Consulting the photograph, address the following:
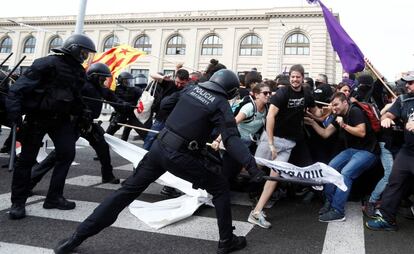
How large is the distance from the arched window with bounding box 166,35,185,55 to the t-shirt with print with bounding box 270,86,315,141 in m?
42.4

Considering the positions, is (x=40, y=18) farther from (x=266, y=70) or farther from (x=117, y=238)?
(x=117, y=238)

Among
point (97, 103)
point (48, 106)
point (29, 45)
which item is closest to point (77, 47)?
point (48, 106)

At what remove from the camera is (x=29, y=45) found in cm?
5353

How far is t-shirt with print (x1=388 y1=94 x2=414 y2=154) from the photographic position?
4.11 metres

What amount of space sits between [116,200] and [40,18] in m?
59.1

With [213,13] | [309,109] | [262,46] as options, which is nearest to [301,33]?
[262,46]

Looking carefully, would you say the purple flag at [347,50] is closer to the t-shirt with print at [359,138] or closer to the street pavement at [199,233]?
the t-shirt with print at [359,138]

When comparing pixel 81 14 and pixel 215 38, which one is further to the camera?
pixel 215 38

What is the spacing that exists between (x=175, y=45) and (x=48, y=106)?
1720 inches

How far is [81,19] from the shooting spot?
1082 centimetres

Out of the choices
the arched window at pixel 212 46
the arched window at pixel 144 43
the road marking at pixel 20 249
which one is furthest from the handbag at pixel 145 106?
the arched window at pixel 144 43

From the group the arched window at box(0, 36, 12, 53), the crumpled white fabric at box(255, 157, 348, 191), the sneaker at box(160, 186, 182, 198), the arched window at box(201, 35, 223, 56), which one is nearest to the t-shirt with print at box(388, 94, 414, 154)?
the crumpled white fabric at box(255, 157, 348, 191)

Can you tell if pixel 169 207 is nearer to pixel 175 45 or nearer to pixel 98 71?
pixel 98 71

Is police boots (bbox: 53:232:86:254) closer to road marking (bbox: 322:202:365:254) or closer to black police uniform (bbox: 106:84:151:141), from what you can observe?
road marking (bbox: 322:202:365:254)
